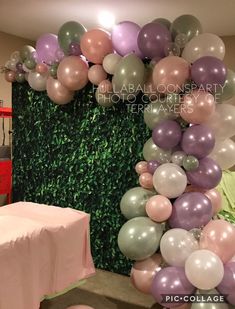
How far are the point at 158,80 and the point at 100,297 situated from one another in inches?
62.3

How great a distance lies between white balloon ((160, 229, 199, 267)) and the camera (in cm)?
192

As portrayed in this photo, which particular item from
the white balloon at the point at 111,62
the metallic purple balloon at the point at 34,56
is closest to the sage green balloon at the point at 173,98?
the white balloon at the point at 111,62

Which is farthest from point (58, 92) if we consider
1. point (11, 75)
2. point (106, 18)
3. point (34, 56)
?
point (106, 18)

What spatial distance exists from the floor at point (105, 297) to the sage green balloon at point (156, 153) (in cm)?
103

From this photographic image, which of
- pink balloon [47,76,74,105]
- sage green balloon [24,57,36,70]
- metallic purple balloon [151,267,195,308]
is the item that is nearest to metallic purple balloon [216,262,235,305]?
metallic purple balloon [151,267,195,308]

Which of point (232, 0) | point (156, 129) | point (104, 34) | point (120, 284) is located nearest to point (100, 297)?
point (120, 284)

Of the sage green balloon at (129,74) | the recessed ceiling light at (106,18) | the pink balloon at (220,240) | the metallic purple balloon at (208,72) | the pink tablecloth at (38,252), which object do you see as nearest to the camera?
the pink tablecloth at (38,252)

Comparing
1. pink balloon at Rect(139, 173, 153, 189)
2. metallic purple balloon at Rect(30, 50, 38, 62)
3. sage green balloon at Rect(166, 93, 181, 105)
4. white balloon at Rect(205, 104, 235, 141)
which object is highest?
metallic purple balloon at Rect(30, 50, 38, 62)

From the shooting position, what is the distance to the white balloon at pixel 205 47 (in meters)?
2.04

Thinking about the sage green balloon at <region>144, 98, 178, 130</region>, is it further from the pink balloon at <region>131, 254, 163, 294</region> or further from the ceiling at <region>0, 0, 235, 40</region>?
the ceiling at <region>0, 0, 235, 40</region>

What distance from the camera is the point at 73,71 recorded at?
8.11ft

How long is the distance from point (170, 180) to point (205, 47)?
→ 0.80 meters

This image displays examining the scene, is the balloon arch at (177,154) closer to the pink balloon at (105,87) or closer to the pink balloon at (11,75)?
the pink balloon at (105,87)

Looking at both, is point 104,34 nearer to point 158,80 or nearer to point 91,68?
point 91,68
